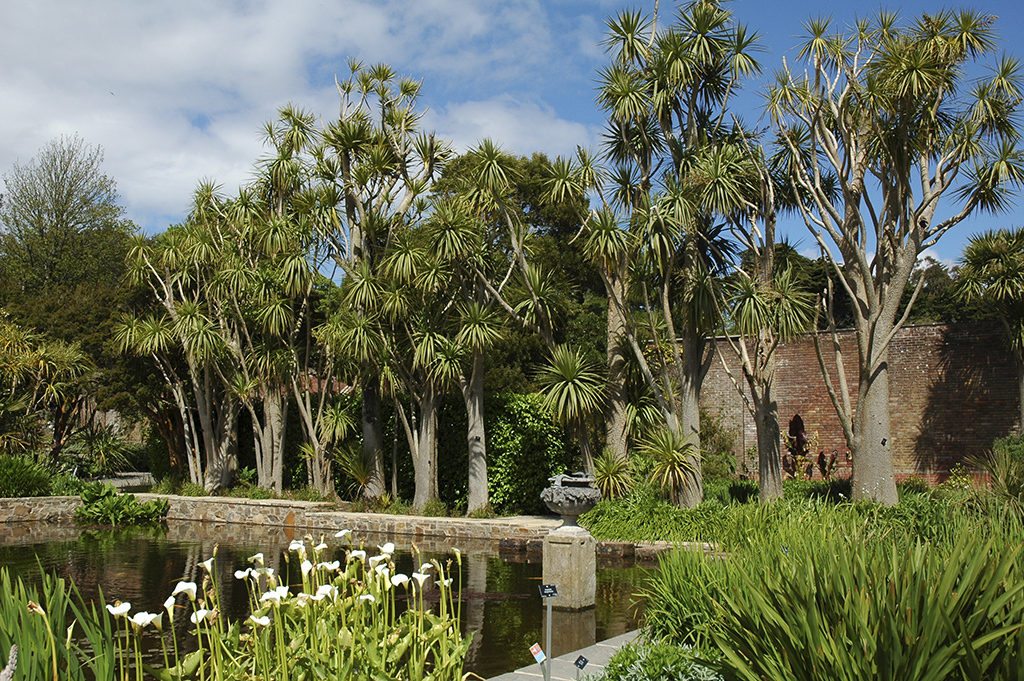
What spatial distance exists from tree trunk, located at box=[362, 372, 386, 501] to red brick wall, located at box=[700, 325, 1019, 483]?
26.8 feet

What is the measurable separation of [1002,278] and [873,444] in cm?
485

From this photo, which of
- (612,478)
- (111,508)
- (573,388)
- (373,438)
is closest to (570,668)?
(612,478)

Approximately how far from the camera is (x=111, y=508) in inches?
614

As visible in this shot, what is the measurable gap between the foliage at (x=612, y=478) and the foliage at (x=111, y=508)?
347 inches

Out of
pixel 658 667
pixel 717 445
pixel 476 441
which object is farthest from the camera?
pixel 717 445

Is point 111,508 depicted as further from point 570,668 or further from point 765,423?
point 570,668

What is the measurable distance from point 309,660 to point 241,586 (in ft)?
19.6

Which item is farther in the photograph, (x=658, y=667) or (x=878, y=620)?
(x=658, y=667)

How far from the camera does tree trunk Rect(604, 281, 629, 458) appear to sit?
45.4ft

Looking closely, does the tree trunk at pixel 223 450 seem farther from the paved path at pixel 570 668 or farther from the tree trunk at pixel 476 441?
the paved path at pixel 570 668

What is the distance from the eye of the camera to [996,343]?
1720 centimetres

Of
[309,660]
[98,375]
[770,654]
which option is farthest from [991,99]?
[98,375]

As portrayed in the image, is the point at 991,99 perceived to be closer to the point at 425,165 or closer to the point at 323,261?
the point at 425,165

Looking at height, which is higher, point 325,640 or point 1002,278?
point 1002,278
